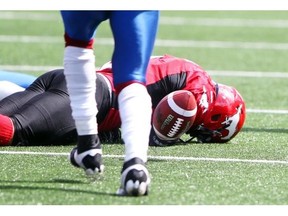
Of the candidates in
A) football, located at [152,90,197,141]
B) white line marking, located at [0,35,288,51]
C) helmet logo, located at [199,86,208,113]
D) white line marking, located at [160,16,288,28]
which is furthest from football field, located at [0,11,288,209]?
white line marking, located at [160,16,288,28]

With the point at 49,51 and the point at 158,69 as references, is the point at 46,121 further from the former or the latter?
the point at 49,51

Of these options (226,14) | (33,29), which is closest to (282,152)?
(33,29)

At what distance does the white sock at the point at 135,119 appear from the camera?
4.56 meters

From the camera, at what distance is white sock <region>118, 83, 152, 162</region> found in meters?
4.56

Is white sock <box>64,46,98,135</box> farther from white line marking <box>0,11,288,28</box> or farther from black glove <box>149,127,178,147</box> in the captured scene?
white line marking <box>0,11,288,28</box>

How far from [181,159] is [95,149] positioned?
1.03 m

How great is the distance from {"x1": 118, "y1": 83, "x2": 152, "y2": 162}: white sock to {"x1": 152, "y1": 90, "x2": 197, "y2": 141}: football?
1.28 meters

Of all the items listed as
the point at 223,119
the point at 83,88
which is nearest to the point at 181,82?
the point at 223,119

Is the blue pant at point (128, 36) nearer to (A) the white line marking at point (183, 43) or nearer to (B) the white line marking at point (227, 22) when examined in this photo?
(A) the white line marking at point (183, 43)

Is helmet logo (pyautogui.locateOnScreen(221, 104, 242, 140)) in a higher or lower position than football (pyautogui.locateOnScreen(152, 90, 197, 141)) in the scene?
lower

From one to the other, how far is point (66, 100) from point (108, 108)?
0.27m

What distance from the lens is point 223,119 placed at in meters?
6.28

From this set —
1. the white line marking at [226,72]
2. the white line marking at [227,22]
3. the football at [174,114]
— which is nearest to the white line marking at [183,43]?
the white line marking at [226,72]

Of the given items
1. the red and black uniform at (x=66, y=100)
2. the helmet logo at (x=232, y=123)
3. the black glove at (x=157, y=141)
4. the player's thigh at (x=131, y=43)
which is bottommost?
the black glove at (x=157, y=141)
